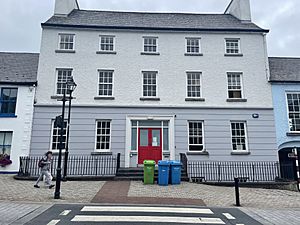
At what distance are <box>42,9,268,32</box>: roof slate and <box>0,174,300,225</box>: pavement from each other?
11956 millimetres

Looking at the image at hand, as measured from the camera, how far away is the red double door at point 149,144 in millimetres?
15523

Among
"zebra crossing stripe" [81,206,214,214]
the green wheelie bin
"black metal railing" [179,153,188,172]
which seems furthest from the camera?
"black metal railing" [179,153,188,172]

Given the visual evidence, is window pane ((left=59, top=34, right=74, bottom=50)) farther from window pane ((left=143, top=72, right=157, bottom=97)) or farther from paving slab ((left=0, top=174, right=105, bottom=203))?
paving slab ((left=0, top=174, right=105, bottom=203))

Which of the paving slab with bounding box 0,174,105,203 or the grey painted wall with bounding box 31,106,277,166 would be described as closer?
the paving slab with bounding box 0,174,105,203

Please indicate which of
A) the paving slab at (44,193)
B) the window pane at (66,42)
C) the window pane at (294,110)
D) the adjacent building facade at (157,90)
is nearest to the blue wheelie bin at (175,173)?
the adjacent building facade at (157,90)

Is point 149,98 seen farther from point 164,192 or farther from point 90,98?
point 164,192

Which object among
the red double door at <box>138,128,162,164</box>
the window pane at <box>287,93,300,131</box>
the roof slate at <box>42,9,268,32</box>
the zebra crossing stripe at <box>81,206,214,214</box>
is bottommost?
the zebra crossing stripe at <box>81,206,214,214</box>

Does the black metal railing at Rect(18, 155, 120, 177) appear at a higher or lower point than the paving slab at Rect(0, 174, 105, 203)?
higher

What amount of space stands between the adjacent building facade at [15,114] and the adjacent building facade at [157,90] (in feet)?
1.79

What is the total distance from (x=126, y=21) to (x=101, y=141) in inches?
388

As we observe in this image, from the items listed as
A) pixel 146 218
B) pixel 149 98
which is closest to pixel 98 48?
pixel 149 98

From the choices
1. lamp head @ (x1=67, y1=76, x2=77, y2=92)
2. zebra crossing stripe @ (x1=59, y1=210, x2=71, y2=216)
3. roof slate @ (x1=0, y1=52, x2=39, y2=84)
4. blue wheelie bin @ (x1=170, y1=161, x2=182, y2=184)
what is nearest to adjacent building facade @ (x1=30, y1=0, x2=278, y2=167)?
roof slate @ (x1=0, y1=52, x2=39, y2=84)

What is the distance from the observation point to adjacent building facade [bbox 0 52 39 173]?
14898 millimetres

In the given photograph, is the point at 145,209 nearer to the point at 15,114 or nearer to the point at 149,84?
the point at 149,84
